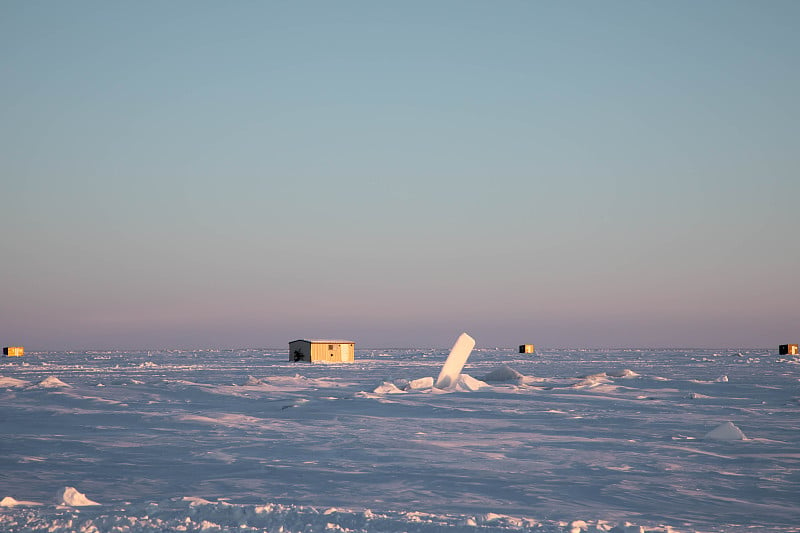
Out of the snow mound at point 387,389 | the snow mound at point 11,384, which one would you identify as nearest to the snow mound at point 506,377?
the snow mound at point 387,389

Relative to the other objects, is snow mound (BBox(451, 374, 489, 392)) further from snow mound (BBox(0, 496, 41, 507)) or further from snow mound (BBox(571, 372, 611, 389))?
snow mound (BBox(0, 496, 41, 507))

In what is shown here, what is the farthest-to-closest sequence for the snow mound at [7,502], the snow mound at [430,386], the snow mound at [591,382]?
the snow mound at [591,382]
the snow mound at [430,386]
the snow mound at [7,502]

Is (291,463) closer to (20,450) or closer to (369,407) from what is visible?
(20,450)

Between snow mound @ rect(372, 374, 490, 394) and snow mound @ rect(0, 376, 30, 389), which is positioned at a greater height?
snow mound @ rect(372, 374, 490, 394)

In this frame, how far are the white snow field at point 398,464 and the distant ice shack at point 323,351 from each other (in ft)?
128

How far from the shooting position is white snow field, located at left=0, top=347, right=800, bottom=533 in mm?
7184

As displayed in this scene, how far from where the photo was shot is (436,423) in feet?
52.9

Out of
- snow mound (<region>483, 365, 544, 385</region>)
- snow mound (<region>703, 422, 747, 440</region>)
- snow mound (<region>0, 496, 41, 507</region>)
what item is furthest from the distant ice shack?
snow mound (<region>0, 496, 41, 507</region>)

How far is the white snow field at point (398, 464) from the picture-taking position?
7184mm

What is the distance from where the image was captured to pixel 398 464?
10.9 m

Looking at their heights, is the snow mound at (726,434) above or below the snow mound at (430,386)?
above

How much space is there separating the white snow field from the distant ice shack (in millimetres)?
38994

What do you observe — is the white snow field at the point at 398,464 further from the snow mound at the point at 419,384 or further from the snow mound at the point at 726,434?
the snow mound at the point at 419,384

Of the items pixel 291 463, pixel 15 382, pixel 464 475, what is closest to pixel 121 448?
pixel 291 463
